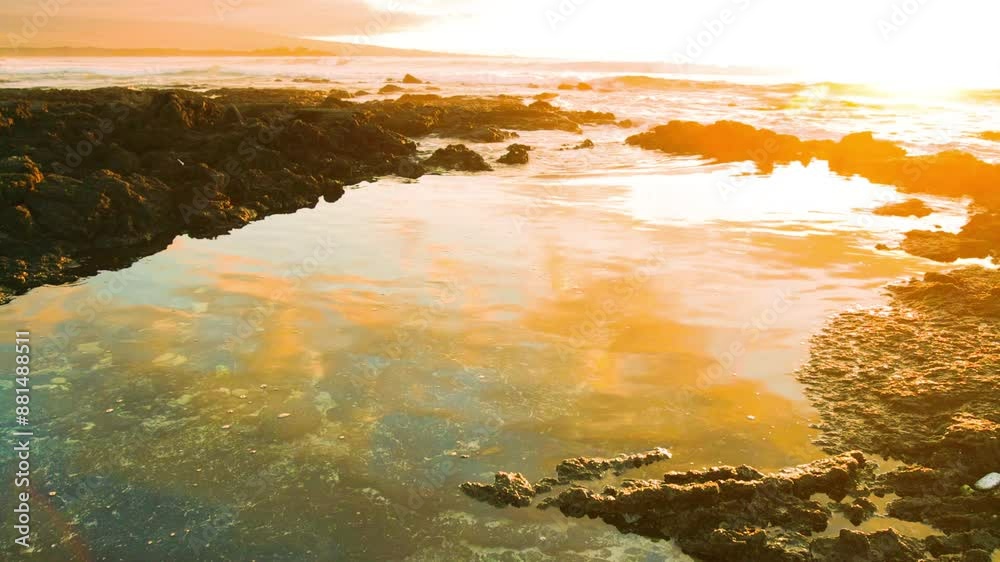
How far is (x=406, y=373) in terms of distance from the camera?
21.9 feet

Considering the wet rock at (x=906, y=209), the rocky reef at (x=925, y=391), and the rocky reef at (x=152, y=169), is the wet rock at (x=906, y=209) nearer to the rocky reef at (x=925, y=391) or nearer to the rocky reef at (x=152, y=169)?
the rocky reef at (x=925, y=391)

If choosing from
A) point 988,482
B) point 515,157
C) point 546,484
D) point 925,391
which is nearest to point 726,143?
point 515,157

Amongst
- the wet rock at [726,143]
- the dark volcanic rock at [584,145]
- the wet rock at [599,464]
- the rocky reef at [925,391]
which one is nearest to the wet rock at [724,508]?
the wet rock at [599,464]

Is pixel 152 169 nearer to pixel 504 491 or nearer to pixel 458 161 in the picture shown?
pixel 458 161

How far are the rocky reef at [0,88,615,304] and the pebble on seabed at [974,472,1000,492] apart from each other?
10486 mm

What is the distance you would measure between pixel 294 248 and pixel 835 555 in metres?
8.70

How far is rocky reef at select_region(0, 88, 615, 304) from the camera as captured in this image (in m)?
10.5

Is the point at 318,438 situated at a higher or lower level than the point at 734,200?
lower

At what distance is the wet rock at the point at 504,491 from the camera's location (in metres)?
4.85

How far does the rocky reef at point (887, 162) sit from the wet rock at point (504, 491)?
881cm

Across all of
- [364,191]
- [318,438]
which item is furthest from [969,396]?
[364,191]

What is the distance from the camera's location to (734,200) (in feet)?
47.9

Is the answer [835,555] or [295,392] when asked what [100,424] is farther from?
[835,555]

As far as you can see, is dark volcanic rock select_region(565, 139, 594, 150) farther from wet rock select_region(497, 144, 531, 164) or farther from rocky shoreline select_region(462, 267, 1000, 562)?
rocky shoreline select_region(462, 267, 1000, 562)
